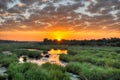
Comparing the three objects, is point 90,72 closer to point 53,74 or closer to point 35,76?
point 53,74

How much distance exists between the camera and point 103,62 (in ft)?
98.9

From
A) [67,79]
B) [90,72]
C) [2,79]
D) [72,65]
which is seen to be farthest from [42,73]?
[72,65]

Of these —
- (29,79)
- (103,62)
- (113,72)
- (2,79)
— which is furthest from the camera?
(103,62)

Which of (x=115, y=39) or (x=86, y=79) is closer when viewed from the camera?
(x=86, y=79)

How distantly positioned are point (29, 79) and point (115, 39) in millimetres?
131074

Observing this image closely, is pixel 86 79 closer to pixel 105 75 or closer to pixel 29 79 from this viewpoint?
pixel 105 75

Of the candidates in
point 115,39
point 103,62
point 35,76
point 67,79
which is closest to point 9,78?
point 35,76

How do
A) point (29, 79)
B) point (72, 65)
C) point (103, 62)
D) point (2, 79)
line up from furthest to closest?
1. point (103, 62)
2. point (72, 65)
3. point (2, 79)
4. point (29, 79)

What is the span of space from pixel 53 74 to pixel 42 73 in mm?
1004

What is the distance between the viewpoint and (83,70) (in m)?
21.8

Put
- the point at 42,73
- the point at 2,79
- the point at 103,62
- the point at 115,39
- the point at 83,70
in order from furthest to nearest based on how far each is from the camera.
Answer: the point at 115,39 → the point at 103,62 → the point at 83,70 → the point at 2,79 → the point at 42,73

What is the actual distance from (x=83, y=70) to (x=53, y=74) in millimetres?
5708

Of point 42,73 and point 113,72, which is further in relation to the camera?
point 113,72

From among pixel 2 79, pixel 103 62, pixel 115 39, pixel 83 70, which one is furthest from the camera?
pixel 115 39
